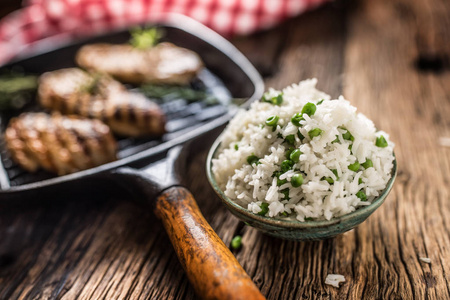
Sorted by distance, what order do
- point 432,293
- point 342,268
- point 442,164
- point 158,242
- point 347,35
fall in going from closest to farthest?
point 432,293
point 342,268
point 158,242
point 442,164
point 347,35

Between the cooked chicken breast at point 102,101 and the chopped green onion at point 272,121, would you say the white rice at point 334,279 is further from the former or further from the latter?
the cooked chicken breast at point 102,101

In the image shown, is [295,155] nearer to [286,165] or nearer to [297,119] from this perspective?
[286,165]

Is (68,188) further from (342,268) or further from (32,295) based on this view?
(342,268)

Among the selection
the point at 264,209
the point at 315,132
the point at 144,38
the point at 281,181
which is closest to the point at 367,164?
the point at 315,132

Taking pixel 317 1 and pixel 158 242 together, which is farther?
pixel 317 1

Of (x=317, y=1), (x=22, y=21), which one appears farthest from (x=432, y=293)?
(x=22, y=21)

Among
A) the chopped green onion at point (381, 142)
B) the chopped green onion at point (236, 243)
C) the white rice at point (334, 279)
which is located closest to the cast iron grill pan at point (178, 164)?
the chopped green onion at point (236, 243)
